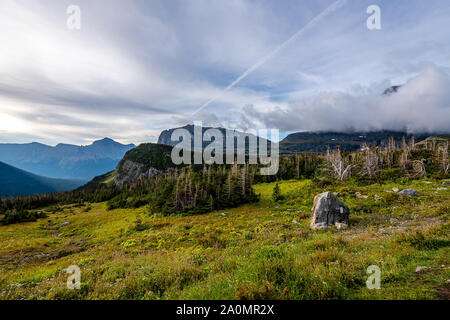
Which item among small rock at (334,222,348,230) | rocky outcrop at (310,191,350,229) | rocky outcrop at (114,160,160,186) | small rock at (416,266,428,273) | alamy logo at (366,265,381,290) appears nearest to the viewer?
alamy logo at (366,265,381,290)

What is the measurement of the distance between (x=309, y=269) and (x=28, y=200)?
500ft

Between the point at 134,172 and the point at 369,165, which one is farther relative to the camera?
the point at 134,172

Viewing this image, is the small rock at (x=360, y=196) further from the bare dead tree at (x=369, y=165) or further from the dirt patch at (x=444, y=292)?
the dirt patch at (x=444, y=292)

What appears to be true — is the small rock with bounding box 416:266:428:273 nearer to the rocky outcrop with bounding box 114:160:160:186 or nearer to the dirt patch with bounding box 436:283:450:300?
the dirt patch with bounding box 436:283:450:300

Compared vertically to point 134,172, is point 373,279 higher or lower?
higher

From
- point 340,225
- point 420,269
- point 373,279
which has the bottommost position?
point 340,225

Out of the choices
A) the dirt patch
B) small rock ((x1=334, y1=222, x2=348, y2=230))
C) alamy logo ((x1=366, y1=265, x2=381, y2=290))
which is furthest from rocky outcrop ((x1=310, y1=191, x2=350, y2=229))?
the dirt patch

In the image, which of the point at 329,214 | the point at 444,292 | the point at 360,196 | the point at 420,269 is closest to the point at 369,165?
the point at 360,196

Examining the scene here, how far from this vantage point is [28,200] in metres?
104

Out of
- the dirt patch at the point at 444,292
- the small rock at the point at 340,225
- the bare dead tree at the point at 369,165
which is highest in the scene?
the bare dead tree at the point at 369,165

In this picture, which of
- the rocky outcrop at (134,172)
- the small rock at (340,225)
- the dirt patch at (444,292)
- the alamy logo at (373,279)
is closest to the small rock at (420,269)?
the dirt patch at (444,292)

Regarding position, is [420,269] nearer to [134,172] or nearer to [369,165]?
[369,165]

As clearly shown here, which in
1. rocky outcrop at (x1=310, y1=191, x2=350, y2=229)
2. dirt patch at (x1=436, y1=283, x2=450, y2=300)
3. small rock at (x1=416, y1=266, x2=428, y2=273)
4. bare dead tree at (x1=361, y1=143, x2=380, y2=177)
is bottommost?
rocky outcrop at (x1=310, y1=191, x2=350, y2=229)
